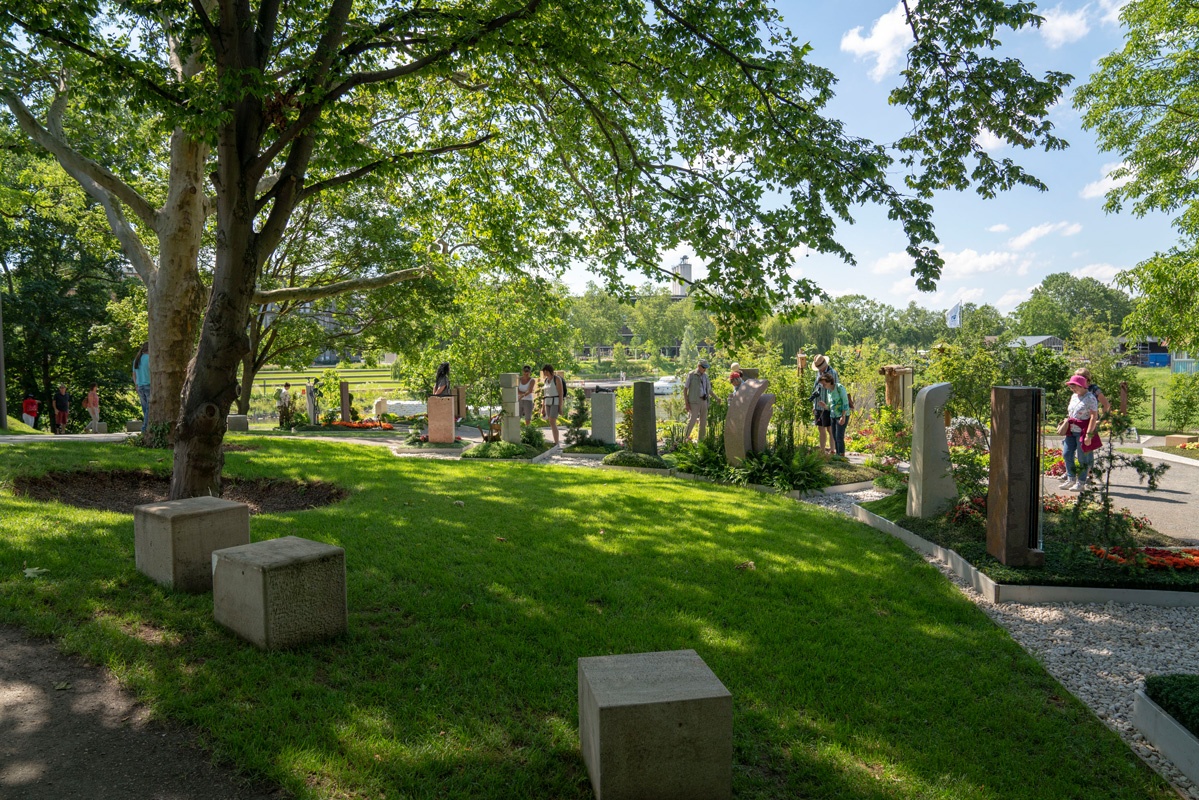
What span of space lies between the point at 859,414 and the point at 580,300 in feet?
240

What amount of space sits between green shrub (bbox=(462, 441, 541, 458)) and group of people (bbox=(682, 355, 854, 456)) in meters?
3.77

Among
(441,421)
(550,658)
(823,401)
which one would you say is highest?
(823,401)

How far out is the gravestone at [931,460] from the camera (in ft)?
29.5

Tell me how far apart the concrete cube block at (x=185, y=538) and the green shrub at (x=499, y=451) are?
394 inches

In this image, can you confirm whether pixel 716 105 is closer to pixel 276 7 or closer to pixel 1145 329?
pixel 276 7

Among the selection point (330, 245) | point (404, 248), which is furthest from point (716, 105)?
point (330, 245)

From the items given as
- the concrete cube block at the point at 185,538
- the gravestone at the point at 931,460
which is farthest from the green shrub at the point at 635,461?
the concrete cube block at the point at 185,538

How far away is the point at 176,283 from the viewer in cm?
1155

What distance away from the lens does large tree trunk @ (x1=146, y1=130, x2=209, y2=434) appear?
11.3m

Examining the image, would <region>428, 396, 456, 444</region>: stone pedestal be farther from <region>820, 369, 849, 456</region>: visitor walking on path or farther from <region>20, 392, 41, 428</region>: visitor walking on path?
<region>20, 392, 41, 428</region>: visitor walking on path

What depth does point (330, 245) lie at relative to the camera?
22.5m

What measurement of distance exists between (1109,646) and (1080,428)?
6.97 meters

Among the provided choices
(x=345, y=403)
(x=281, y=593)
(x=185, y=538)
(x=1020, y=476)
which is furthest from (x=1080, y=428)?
(x=345, y=403)

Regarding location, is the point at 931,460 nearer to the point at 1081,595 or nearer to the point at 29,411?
the point at 1081,595
